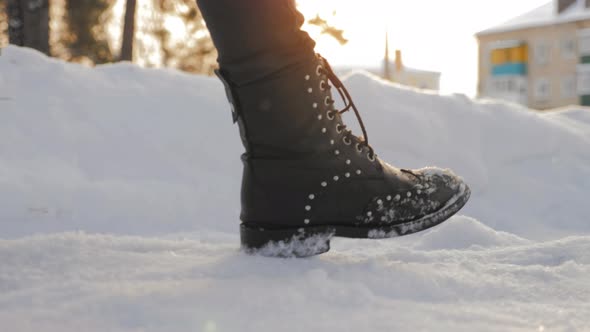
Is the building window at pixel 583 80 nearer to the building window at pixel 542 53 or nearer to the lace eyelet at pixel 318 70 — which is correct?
the building window at pixel 542 53

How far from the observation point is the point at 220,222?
2268 millimetres

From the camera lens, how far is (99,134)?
2.57 meters

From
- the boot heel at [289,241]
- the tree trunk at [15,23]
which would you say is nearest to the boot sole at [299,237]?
the boot heel at [289,241]

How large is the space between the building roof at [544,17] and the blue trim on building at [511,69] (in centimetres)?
168

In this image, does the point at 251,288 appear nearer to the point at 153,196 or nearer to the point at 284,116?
the point at 284,116

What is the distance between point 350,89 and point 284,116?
1.83 meters

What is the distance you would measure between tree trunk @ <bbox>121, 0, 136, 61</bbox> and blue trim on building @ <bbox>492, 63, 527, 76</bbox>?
2419 cm

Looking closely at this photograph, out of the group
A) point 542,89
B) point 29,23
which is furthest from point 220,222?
point 542,89

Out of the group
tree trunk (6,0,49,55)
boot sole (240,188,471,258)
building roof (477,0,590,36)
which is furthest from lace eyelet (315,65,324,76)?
building roof (477,0,590,36)

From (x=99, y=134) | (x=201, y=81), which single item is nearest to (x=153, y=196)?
(x=99, y=134)

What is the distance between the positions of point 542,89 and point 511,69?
1.72m

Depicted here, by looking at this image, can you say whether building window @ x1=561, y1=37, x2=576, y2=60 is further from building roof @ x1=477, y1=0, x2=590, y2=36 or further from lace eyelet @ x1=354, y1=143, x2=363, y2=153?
lace eyelet @ x1=354, y1=143, x2=363, y2=153

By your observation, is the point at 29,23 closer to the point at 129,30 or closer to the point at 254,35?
the point at 129,30

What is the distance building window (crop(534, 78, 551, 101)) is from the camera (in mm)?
27333
